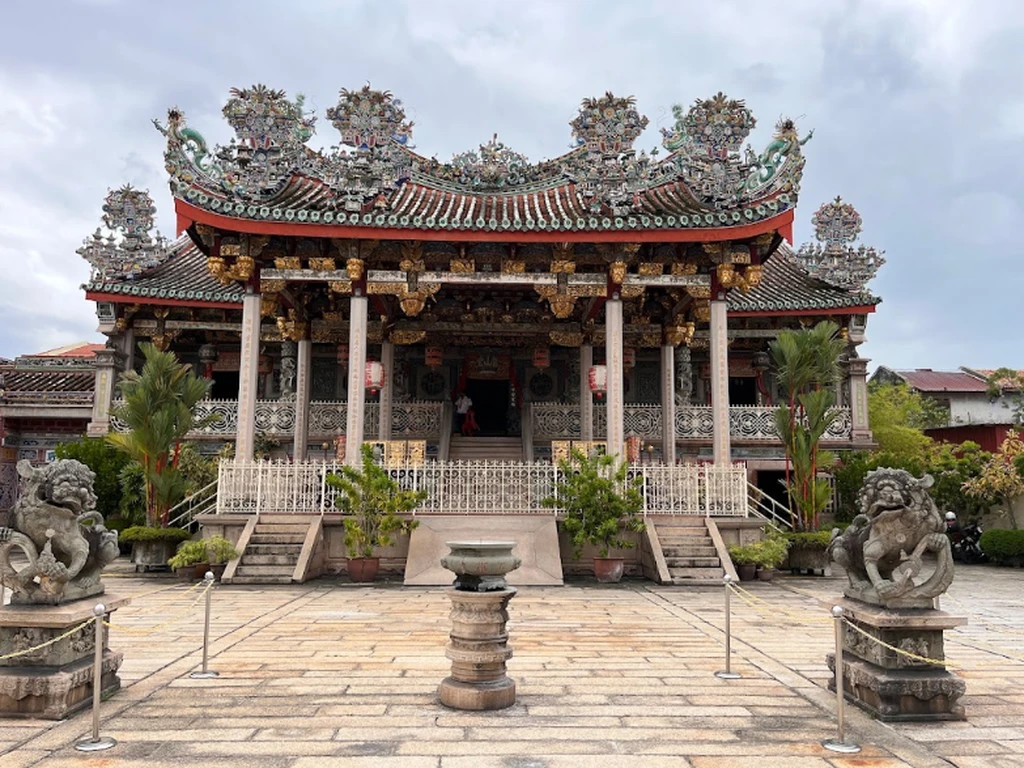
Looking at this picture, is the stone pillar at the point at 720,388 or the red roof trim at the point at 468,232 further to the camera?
the stone pillar at the point at 720,388

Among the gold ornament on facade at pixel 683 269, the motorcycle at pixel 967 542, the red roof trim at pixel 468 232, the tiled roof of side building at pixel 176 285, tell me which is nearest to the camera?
the red roof trim at pixel 468 232

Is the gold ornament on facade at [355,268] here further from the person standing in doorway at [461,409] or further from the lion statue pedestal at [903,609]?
the lion statue pedestal at [903,609]

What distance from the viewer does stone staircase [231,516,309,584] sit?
12156 millimetres

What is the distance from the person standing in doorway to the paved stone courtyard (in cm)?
1063

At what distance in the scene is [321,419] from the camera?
62.1ft

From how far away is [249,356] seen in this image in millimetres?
14578

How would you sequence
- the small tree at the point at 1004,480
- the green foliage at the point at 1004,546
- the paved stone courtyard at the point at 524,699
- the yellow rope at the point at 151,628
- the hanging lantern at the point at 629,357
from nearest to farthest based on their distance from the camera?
the paved stone courtyard at the point at 524,699
the yellow rope at the point at 151,628
the green foliage at the point at 1004,546
the small tree at the point at 1004,480
the hanging lantern at the point at 629,357

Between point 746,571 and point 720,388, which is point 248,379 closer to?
point 720,388

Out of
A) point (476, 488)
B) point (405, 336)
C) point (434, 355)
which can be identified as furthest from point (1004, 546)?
point (405, 336)

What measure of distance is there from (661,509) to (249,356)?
849 centimetres

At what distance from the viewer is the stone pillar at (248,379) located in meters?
14.3

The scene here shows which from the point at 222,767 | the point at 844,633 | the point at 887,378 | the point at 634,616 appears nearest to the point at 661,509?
the point at 634,616

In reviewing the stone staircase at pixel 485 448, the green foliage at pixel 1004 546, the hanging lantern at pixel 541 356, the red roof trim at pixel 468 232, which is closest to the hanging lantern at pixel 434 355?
the stone staircase at pixel 485 448

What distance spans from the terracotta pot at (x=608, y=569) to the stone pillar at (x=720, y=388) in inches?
129
